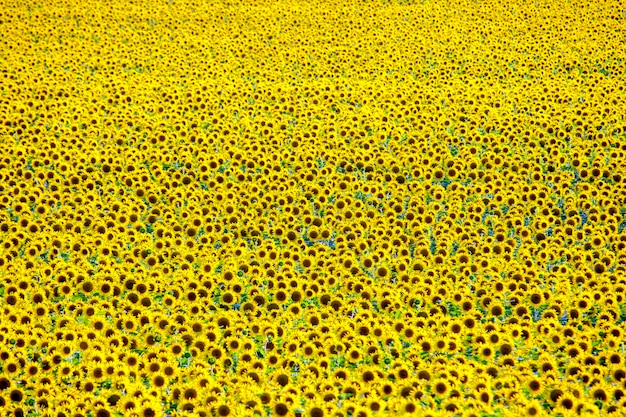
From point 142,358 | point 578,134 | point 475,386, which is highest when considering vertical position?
point 578,134

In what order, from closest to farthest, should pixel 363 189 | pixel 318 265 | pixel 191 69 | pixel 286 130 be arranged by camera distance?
pixel 318 265 < pixel 363 189 < pixel 286 130 < pixel 191 69

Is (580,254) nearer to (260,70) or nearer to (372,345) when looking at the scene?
(372,345)

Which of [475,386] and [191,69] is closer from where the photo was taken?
[475,386]

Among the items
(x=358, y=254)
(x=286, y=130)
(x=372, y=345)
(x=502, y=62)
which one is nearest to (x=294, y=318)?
(x=372, y=345)

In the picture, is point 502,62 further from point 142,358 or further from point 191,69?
point 142,358

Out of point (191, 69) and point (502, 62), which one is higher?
point (502, 62)

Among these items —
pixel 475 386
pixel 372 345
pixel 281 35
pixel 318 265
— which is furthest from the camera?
pixel 281 35
